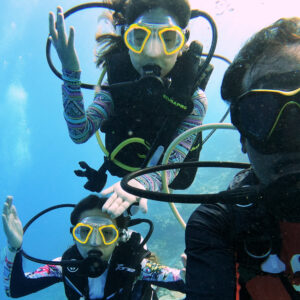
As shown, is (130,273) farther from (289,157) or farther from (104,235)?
(289,157)

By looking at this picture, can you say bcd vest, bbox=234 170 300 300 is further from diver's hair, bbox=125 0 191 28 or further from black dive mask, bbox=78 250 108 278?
diver's hair, bbox=125 0 191 28

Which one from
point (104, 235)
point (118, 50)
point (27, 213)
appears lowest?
point (27, 213)

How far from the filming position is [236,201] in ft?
3.53

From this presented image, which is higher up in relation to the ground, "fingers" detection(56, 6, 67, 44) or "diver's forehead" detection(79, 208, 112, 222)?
"fingers" detection(56, 6, 67, 44)

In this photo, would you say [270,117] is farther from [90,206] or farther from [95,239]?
[90,206]

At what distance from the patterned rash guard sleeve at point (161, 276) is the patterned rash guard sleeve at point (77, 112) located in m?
2.06

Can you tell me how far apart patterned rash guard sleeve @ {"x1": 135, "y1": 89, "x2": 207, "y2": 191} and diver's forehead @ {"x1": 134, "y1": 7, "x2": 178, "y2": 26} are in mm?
922

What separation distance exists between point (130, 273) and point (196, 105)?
2.36 metres

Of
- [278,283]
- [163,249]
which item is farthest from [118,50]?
[163,249]

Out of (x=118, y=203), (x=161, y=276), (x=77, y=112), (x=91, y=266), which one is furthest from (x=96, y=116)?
(x=161, y=276)

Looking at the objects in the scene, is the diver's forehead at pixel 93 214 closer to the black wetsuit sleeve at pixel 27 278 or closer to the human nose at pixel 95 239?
the human nose at pixel 95 239

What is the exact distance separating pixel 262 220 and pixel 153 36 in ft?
7.71

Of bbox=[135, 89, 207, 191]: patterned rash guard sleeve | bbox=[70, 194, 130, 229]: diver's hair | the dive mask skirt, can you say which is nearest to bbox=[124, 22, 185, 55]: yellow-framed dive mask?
bbox=[135, 89, 207, 191]: patterned rash guard sleeve

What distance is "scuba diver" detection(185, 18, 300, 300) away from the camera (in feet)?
3.88
